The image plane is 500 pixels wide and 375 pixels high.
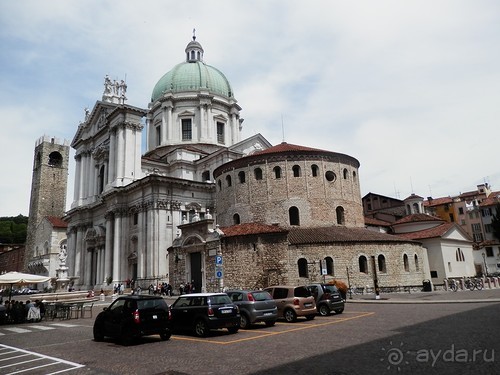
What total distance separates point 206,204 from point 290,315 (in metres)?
31.6

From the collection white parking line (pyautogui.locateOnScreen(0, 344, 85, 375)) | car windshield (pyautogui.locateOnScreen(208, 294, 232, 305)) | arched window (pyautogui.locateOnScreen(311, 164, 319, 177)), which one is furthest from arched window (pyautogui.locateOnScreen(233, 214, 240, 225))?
white parking line (pyautogui.locateOnScreen(0, 344, 85, 375))

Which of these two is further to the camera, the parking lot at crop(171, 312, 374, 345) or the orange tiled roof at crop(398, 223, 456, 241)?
the orange tiled roof at crop(398, 223, 456, 241)

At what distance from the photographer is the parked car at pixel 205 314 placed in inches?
498

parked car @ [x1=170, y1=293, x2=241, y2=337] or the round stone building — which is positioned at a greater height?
the round stone building

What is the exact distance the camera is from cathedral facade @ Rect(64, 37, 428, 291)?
94.6 feet

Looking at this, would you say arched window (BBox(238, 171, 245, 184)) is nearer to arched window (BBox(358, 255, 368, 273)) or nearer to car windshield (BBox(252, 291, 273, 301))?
arched window (BBox(358, 255, 368, 273))

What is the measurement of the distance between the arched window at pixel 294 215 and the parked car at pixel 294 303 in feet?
58.5

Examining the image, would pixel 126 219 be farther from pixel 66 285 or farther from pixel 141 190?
pixel 66 285

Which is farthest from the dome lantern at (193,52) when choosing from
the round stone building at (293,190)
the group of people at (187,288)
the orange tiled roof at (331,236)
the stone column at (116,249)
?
the group of people at (187,288)

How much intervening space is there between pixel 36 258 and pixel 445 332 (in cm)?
8164

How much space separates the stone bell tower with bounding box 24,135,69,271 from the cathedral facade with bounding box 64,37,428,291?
103ft

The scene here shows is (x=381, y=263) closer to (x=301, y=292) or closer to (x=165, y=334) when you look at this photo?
(x=301, y=292)

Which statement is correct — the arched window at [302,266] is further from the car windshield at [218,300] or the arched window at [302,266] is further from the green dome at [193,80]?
the green dome at [193,80]

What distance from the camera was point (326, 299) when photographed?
57.3 ft
